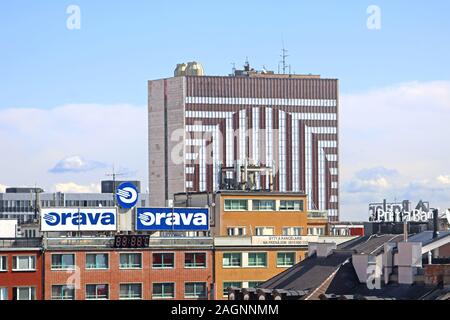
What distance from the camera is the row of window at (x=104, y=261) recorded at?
301 feet

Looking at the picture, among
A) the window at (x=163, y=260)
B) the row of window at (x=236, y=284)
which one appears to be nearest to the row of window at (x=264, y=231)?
the row of window at (x=236, y=284)

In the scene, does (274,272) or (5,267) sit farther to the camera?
(274,272)

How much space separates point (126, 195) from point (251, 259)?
43.7ft

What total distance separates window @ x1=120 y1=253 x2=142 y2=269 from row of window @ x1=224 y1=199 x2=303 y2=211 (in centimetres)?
2010

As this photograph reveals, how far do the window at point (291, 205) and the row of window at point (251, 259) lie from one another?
15.9 m

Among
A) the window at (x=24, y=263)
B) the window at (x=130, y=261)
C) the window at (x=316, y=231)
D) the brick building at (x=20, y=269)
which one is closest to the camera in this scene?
the brick building at (x=20, y=269)

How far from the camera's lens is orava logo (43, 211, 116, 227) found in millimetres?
98125

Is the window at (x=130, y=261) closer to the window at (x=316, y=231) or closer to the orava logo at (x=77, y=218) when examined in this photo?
the orava logo at (x=77, y=218)

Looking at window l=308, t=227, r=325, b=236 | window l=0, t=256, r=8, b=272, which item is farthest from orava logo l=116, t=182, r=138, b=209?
window l=308, t=227, r=325, b=236
